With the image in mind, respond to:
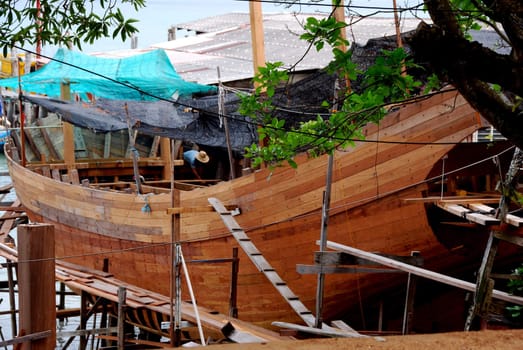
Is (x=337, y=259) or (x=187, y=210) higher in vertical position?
(x=187, y=210)

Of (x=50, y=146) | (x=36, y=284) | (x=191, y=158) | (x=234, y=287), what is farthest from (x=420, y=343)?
(x=50, y=146)

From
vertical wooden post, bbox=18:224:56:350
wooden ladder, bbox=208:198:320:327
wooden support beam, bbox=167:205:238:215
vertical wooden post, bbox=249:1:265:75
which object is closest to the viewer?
vertical wooden post, bbox=18:224:56:350

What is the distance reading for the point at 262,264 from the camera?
1052 cm

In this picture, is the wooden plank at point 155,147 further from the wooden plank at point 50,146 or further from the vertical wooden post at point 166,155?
the wooden plank at point 50,146

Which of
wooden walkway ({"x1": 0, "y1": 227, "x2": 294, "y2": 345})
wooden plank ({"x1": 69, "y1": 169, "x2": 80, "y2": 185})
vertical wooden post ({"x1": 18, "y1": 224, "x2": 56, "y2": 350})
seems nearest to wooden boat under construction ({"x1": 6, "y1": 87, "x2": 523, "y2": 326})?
wooden walkway ({"x1": 0, "y1": 227, "x2": 294, "y2": 345})

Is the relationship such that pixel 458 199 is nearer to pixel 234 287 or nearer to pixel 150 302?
pixel 234 287

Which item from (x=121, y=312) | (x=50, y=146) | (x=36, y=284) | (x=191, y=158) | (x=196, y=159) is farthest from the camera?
(x=50, y=146)

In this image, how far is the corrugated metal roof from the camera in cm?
2002

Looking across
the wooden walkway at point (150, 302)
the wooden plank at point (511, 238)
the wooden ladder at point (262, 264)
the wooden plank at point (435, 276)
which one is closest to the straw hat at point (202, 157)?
the wooden walkway at point (150, 302)

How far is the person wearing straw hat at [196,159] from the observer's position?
17.3 meters

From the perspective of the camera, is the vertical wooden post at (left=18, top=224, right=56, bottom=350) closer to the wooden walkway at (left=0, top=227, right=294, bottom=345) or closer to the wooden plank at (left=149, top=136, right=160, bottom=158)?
the wooden walkway at (left=0, top=227, right=294, bottom=345)

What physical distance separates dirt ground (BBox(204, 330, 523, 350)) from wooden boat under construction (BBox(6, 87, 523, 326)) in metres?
2.88

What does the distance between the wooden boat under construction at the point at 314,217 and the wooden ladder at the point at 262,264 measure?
0.02m

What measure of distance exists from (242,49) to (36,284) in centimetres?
1679
